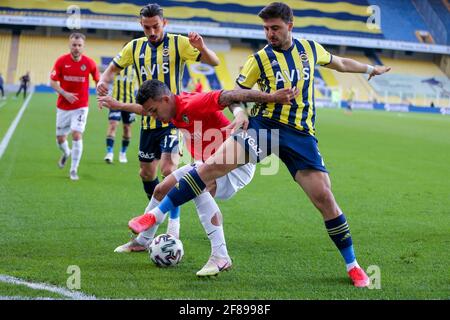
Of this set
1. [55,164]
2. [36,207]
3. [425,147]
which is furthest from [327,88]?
[36,207]

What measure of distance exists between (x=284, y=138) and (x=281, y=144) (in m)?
0.06

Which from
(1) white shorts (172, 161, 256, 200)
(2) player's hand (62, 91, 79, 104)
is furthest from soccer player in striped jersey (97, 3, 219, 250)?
(2) player's hand (62, 91, 79, 104)

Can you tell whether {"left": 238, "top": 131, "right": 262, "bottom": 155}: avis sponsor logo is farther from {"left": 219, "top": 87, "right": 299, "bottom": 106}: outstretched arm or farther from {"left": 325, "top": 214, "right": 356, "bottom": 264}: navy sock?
{"left": 325, "top": 214, "right": 356, "bottom": 264}: navy sock

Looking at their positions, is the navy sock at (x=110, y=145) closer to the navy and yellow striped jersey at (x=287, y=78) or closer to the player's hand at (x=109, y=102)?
the player's hand at (x=109, y=102)

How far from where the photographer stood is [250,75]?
5898 millimetres

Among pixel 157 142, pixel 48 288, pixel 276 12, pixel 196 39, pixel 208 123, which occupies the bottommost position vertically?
pixel 48 288

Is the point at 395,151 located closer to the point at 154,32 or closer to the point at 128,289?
the point at 154,32

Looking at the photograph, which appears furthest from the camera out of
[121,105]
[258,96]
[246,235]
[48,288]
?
[246,235]

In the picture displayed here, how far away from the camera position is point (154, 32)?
7.32 m

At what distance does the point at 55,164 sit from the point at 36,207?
550 centimetres

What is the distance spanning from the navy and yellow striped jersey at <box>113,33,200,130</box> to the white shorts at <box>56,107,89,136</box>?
4771 mm

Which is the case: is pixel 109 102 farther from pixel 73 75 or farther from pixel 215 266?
pixel 73 75

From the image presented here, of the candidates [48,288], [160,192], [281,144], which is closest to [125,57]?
[160,192]
